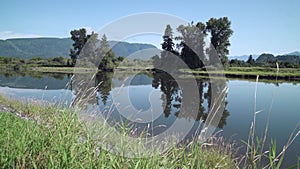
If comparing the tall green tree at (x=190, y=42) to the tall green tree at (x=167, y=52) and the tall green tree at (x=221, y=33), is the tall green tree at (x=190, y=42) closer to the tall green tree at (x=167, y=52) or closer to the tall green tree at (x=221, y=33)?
the tall green tree at (x=167, y=52)

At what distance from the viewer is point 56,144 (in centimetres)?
270

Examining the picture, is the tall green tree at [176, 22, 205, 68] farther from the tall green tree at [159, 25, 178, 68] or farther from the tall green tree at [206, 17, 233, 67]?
the tall green tree at [206, 17, 233, 67]

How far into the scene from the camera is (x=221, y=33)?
49031 millimetres

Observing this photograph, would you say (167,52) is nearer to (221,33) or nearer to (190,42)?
(190,42)

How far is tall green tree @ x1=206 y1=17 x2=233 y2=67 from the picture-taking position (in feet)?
158

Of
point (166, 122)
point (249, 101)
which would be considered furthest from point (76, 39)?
point (166, 122)

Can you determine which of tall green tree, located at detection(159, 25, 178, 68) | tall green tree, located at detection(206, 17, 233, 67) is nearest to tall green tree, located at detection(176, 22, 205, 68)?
tall green tree, located at detection(159, 25, 178, 68)

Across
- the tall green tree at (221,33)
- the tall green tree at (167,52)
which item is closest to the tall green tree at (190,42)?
the tall green tree at (167,52)

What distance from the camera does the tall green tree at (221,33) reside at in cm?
4827

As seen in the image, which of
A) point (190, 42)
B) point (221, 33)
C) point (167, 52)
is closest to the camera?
point (167, 52)

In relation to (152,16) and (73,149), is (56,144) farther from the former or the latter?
(152,16)

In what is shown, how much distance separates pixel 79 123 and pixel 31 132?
579 mm

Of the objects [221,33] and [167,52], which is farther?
[221,33]

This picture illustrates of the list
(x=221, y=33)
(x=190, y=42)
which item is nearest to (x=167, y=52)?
(x=190, y=42)
